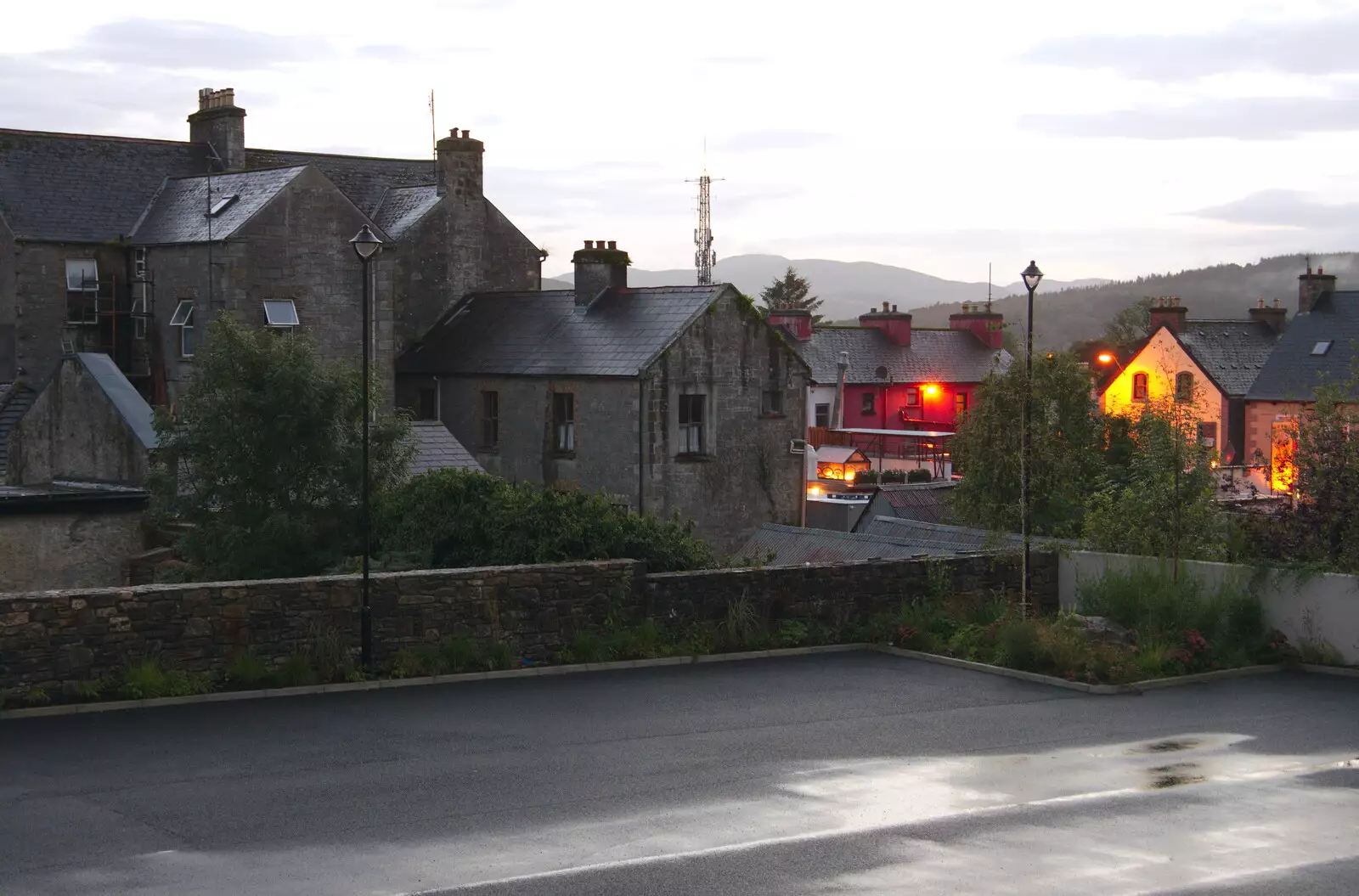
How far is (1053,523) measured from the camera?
106ft

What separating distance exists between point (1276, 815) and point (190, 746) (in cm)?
1004

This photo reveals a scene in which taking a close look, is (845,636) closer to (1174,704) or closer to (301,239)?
(1174,704)

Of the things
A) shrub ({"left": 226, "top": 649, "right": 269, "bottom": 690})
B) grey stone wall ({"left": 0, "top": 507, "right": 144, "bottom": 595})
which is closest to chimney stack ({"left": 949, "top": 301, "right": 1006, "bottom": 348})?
grey stone wall ({"left": 0, "top": 507, "right": 144, "bottom": 595})

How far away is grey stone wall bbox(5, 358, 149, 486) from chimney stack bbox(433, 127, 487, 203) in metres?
14.6

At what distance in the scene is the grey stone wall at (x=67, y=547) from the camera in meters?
24.3

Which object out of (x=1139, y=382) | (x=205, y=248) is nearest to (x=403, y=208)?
(x=205, y=248)

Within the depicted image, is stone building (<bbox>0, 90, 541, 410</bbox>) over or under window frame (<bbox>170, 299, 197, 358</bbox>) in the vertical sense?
over

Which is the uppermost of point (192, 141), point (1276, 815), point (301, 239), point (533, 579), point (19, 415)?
point (192, 141)

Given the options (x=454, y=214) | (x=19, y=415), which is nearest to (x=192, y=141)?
(x=454, y=214)

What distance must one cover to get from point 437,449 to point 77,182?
49.2ft

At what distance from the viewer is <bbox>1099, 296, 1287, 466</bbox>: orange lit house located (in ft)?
191

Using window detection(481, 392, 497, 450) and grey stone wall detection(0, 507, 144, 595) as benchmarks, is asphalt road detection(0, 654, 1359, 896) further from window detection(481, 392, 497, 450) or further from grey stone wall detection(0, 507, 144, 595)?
window detection(481, 392, 497, 450)

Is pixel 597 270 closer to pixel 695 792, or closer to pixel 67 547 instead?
pixel 67 547

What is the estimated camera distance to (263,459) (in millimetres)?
23359
